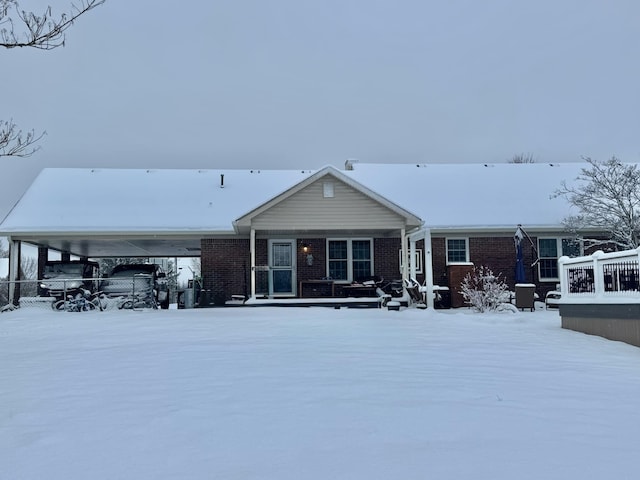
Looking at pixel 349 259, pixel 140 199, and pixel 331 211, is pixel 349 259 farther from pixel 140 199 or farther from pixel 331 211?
pixel 140 199

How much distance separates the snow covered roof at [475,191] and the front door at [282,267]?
3.73 metres

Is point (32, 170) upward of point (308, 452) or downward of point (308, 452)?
upward

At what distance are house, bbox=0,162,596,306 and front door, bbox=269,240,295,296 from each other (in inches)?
1.3

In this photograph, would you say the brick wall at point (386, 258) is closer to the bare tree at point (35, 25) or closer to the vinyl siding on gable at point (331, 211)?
the vinyl siding on gable at point (331, 211)

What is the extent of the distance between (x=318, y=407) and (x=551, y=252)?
52.1ft

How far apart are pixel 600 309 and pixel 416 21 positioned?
1733cm

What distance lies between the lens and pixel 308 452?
3.91 metres

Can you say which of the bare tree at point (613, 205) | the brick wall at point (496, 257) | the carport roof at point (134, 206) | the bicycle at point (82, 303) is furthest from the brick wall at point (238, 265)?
the bare tree at point (613, 205)

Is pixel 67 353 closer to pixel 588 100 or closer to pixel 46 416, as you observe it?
pixel 46 416

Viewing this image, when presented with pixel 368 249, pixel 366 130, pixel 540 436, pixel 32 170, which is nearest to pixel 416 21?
pixel 368 249

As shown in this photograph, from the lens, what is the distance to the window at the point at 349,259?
18.6m

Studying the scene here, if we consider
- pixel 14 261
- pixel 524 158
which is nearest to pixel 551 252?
pixel 14 261

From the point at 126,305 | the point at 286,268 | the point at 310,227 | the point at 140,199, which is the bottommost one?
the point at 126,305

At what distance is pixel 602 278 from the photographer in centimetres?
968
